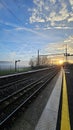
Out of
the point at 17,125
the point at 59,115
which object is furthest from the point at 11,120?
the point at 59,115

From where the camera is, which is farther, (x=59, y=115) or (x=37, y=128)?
(x=59, y=115)

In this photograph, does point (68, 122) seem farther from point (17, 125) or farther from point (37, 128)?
point (17, 125)

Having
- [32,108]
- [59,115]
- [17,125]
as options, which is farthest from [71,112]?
[17,125]

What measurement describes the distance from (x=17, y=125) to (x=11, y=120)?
1.43 feet

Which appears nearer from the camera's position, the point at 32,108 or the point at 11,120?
the point at 11,120

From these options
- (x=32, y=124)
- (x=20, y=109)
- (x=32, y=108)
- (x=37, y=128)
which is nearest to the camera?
(x=37, y=128)

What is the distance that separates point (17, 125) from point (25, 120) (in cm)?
69

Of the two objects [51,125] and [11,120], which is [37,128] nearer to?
[51,125]

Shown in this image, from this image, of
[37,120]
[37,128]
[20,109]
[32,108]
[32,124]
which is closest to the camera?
[37,128]

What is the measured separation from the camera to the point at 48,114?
826 cm

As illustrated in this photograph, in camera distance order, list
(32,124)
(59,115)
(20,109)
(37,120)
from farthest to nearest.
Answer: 1. (20,109)
2. (59,115)
3. (37,120)
4. (32,124)

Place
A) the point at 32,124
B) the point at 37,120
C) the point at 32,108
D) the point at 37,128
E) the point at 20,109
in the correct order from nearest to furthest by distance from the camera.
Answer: the point at 37,128, the point at 32,124, the point at 37,120, the point at 20,109, the point at 32,108

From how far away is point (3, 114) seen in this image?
789 cm

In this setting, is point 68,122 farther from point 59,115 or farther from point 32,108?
point 32,108
